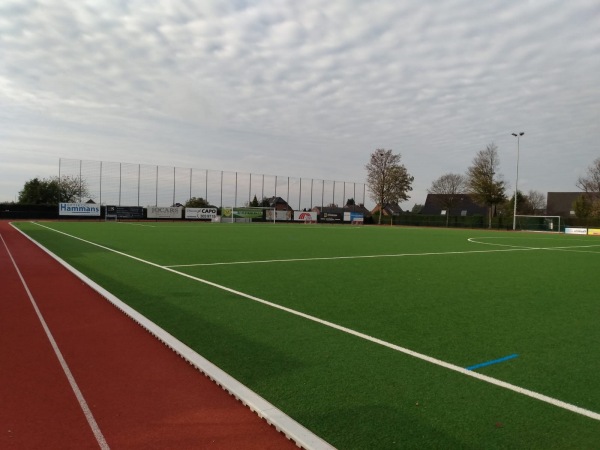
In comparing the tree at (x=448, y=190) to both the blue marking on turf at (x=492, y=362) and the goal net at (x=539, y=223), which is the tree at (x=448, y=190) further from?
the blue marking on turf at (x=492, y=362)

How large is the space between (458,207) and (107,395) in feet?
294

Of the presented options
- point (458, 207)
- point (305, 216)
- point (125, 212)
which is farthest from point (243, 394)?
point (458, 207)

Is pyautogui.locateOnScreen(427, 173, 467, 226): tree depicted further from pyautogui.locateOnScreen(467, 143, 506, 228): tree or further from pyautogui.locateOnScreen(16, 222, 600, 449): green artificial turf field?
pyautogui.locateOnScreen(16, 222, 600, 449): green artificial turf field

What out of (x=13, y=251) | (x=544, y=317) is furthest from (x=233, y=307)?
(x=13, y=251)

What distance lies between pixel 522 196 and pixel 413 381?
8713 cm

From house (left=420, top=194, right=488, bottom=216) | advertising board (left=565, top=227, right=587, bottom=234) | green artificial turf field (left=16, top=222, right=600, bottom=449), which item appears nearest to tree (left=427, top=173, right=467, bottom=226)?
house (left=420, top=194, right=488, bottom=216)

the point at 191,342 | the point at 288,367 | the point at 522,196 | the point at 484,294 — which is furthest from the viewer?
the point at 522,196

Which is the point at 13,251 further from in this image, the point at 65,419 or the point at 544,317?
the point at 544,317

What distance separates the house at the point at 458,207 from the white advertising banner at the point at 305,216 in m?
26.3

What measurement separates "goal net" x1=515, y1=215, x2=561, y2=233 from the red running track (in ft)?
174

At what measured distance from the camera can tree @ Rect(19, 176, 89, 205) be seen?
70.4 metres

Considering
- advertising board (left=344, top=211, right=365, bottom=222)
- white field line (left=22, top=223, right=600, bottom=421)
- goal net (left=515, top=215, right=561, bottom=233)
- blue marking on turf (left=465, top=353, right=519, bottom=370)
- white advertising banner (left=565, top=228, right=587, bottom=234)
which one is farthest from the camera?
advertising board (left=344, top=211, right=365, bottom=222)

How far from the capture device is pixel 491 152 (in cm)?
5994

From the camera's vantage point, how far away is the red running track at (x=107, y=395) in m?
3.24
